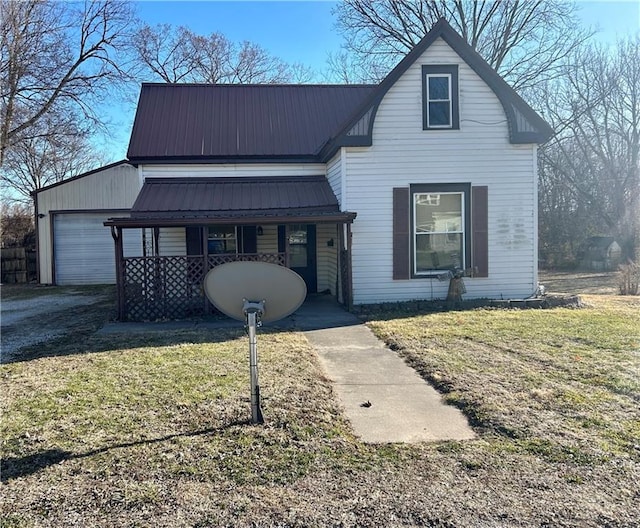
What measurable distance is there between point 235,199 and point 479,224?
565 centimetres

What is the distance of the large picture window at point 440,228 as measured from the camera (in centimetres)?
1177

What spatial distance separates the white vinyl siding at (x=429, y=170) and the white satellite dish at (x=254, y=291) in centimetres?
719

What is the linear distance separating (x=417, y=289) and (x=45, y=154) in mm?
26768

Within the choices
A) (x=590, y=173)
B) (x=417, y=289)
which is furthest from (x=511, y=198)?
(x=590, y=173)

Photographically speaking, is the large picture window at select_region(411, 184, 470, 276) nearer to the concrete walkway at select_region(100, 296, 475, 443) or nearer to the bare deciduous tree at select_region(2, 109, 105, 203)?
the concrete walkway at select_region(100, 296, 475, 443)

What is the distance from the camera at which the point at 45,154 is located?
30328 mm

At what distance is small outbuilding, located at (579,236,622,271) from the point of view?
23.3 meters

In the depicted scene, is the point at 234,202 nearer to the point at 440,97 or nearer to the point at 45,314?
the point at 45,314

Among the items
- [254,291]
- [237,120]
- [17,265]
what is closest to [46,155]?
[17,265]

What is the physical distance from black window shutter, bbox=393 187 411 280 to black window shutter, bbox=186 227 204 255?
4961 mm

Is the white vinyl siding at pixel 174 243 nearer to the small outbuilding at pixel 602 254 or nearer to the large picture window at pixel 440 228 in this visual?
the large picture window at pixel 440 228

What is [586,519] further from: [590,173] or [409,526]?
[590,173]

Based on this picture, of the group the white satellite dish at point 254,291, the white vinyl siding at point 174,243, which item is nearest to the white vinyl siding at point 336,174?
the white vinyl siding at point 174,243

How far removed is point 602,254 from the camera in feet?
77.0
